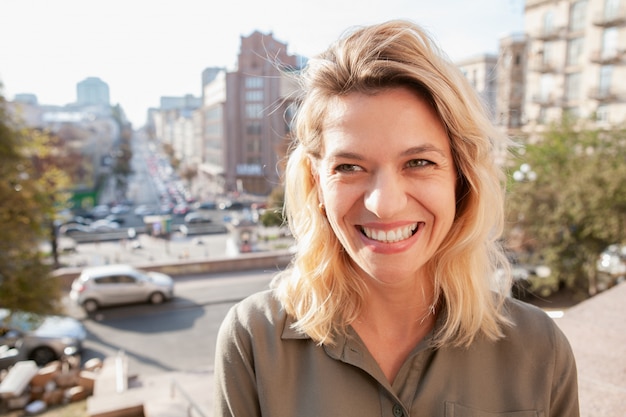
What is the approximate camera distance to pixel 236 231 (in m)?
26.9

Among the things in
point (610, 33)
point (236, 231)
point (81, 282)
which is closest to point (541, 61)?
point (610, 33)

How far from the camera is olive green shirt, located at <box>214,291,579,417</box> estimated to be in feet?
4.91

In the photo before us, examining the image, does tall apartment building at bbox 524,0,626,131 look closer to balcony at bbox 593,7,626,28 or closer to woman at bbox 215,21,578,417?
balcony at bbox 593,7,626,28

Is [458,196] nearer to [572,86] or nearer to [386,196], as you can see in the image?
[386,196]

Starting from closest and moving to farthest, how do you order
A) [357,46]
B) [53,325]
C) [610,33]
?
[357,46]
[53,325]
[610,33]

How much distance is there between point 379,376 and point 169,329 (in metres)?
14.2

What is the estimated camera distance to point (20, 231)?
30.6 ft

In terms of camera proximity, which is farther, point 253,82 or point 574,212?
point 253,82

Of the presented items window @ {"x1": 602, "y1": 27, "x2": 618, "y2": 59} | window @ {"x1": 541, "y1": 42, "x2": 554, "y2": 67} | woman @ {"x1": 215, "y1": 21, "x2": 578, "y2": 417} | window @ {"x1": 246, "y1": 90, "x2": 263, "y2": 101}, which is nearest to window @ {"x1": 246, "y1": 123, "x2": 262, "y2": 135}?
window @ {"x1": 246, "y1": 90, "x2": 263, "y2": 101}

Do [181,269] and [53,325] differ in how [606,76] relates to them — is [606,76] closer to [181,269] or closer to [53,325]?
[181,269]

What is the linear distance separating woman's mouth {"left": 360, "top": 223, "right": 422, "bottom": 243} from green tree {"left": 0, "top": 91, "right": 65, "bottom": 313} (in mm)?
9449

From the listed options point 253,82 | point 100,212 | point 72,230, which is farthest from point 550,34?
point 100,212

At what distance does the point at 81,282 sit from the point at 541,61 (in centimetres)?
2944

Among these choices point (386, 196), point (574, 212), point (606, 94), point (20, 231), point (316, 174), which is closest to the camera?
point (386, 196)
